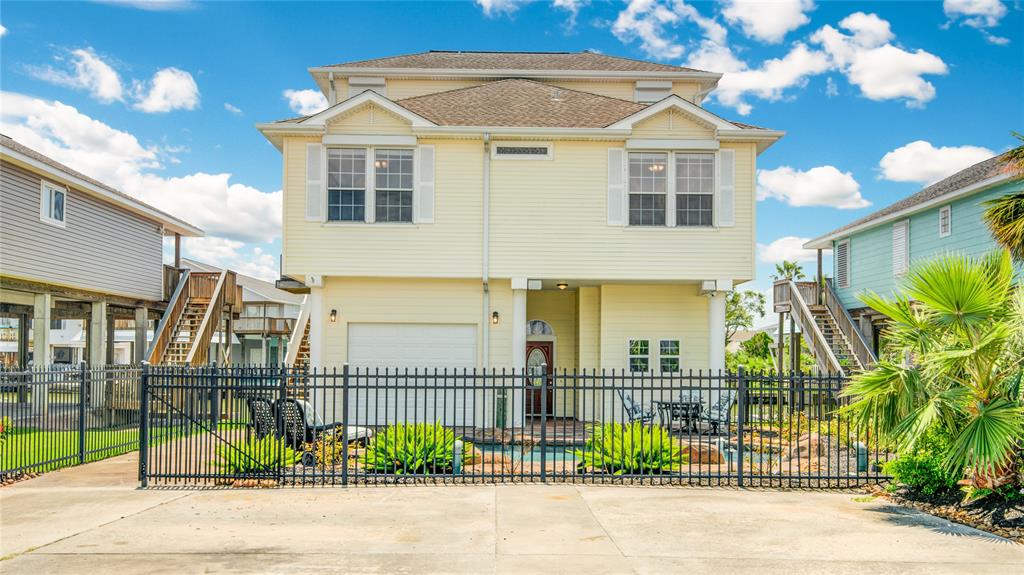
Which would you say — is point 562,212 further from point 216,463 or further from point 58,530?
point 58,530

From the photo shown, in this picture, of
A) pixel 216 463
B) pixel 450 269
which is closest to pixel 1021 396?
pixel 216 463

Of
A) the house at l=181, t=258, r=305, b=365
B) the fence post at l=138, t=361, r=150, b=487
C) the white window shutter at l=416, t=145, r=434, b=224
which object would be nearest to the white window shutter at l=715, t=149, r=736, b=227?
the white window shutter at l=416, t=145, r=434, b=224

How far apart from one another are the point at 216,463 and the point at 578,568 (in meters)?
6.50

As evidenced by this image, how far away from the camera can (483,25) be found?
2772 cm

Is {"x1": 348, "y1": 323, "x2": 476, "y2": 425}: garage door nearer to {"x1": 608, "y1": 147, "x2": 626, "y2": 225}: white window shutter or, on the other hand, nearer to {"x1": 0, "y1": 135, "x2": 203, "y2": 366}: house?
{"x1": 608, "y1": 147, "x2": 626, "y2": 225}: white window shutter

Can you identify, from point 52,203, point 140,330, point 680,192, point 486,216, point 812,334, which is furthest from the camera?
point 140,330

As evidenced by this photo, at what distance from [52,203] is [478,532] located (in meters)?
17.7

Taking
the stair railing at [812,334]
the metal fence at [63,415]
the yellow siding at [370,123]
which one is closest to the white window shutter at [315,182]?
the yellow siding at [370,123]

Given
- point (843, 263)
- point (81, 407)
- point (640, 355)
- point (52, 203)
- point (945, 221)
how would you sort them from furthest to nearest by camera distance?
point (843, 263)
point (945, 221)
point (52, 203)
point (640, 355)
point (81, 407)

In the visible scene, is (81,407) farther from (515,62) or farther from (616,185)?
(515,62)

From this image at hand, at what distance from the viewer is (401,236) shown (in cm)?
1786

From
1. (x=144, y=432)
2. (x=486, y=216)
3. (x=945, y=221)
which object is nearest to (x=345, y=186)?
(x=486, y=216)

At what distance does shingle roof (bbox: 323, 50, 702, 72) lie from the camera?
23.5 metres

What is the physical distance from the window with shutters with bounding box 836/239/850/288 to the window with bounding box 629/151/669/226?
14.9m
